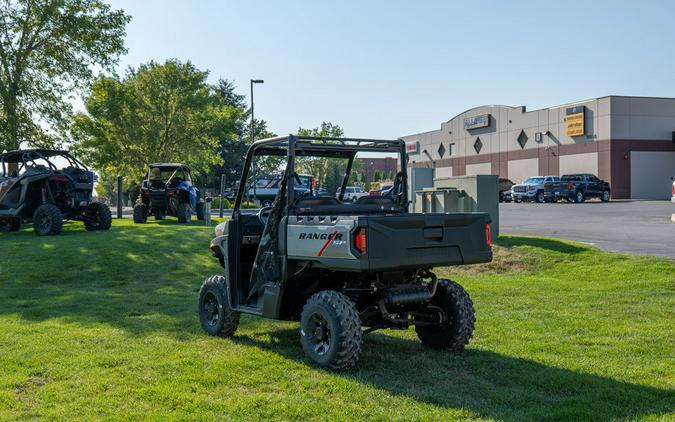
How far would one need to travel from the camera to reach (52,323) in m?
8.57

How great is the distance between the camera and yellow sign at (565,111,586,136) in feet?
177

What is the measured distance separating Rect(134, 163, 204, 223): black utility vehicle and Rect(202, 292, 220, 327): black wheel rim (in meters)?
15.8

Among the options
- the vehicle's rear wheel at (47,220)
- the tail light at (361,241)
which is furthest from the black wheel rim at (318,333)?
the vehicle's rear wheel at (47,220)

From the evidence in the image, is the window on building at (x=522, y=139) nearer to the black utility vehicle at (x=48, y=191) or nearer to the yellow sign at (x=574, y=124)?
the yellow sign at (x=574, y=124)

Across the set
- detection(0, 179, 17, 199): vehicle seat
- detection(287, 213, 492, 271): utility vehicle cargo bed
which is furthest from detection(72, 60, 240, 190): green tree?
detection(287, 213, 492, 271): utility vehicle cargo bed

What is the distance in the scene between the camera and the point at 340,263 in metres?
6.16

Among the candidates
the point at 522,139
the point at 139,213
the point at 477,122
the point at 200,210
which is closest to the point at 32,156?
the point at 139,213

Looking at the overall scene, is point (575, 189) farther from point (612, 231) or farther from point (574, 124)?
→ point (612, 231)

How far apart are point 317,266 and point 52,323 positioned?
3.82 meters

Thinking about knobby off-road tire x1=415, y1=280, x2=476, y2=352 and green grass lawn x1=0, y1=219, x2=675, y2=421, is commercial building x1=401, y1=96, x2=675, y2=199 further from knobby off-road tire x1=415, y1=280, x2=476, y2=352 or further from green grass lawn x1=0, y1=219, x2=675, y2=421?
knobby off-road tire x1=415, y1=280, x2=476, y2=352

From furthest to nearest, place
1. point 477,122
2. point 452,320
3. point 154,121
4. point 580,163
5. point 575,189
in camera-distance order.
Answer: point 477,122, point 580,163, point 575,189, point 154,121, point 452,320

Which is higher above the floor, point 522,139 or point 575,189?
point 522,139

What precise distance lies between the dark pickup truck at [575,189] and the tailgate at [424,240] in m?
39.2

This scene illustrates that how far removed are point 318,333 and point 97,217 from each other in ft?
46.8
